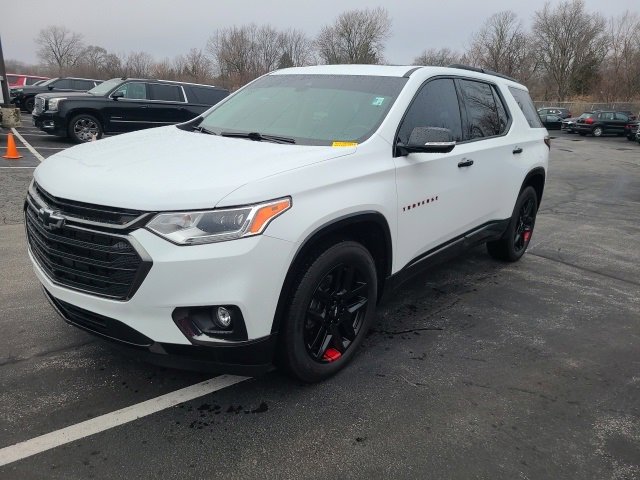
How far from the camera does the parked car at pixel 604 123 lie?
30828 millimetres

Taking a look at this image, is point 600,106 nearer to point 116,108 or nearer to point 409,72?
point 116,108

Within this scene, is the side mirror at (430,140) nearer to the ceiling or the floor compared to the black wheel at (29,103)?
nearer to the floor

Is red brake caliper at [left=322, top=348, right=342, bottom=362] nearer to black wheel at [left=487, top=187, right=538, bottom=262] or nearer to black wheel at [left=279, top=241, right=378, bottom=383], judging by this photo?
black wheel at [left=279, top=241, right=378, bottom=383]

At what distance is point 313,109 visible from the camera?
363 centimetres

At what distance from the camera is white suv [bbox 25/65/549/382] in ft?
7.74

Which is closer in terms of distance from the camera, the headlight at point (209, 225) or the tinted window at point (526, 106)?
the headlight at point (209, 225)

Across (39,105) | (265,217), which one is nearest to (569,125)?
(39,105)

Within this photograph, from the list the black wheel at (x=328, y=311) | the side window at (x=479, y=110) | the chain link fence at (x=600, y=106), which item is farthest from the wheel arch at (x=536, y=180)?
the chain link fence at (x=600, y=106)

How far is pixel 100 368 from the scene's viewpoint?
3.15 meters

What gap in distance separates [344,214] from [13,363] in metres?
2.28

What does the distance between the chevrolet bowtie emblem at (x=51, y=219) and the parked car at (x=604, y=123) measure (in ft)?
112

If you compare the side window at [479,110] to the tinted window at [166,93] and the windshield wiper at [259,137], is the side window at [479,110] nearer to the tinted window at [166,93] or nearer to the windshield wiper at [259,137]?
the windshield wiper at [259,137]

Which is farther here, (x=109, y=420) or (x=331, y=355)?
(x=331, y=355)

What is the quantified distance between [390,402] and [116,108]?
1242 cm
